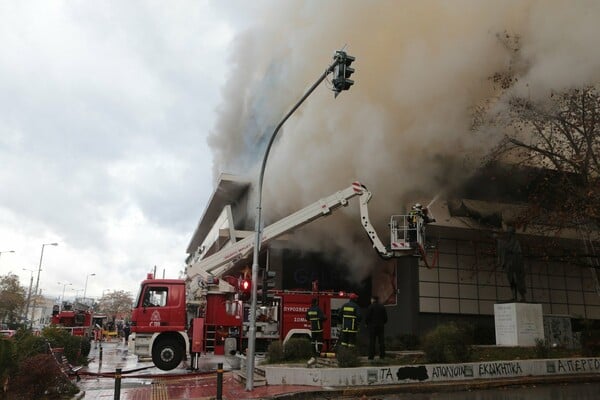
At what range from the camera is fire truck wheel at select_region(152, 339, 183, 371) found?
12641 mm

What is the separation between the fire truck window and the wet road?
5.78m

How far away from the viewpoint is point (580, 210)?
14.4m

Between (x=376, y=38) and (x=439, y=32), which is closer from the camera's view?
(x=439, y=32)

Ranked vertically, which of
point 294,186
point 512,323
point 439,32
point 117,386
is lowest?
point 117,386

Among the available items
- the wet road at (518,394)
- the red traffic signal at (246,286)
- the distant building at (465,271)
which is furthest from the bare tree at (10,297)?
the wet road at (518,394)

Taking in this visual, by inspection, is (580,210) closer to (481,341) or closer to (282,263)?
(481,341)

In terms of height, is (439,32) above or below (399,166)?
above

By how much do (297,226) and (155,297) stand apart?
4358 mm

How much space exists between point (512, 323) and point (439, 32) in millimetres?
8613

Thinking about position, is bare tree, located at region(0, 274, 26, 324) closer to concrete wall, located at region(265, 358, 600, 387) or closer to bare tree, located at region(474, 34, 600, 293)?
concrete wall, located at region(265, 358, 600, 387)

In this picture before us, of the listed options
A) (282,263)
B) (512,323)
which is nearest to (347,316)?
(512,323)

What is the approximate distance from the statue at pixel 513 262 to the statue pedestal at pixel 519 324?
0.64m

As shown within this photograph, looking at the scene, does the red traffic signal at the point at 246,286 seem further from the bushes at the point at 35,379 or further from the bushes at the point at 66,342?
the bushes at the point at 66,342

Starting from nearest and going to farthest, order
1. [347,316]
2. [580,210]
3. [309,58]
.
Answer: [347,316] < [580,210] < [309,58]
